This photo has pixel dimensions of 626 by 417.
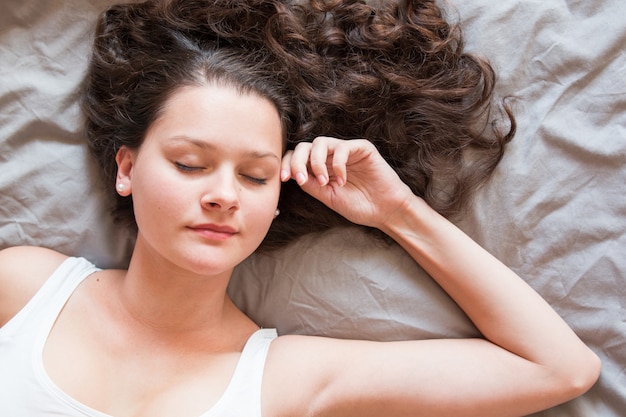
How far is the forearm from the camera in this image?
1.47 meters

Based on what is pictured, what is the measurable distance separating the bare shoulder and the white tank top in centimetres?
2

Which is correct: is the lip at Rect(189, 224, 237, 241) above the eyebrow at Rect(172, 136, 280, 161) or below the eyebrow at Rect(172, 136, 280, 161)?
below

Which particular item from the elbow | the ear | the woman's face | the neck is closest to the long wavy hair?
the ear

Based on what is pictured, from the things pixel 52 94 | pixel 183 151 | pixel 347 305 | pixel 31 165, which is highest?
pixel 183 151

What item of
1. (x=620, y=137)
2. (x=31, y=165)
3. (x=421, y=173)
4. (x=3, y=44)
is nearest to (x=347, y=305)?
(x=421, y=173)

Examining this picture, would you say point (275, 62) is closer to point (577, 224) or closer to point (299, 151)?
point (299, 151)

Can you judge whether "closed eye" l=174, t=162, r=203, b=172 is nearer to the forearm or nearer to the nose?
the nose

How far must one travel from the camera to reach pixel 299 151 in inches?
58.0

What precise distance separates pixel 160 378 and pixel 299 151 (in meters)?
0.58

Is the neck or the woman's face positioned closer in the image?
the woman's face

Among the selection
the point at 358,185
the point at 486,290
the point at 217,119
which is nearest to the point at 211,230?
the point at 217,119

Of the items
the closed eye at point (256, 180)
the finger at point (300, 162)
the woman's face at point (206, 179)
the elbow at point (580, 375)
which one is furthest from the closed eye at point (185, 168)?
the elbow at point (580, 375)

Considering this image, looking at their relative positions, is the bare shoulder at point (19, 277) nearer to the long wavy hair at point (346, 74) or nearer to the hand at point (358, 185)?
the long wavy hair at point (346, 74)

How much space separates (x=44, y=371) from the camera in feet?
4.66
